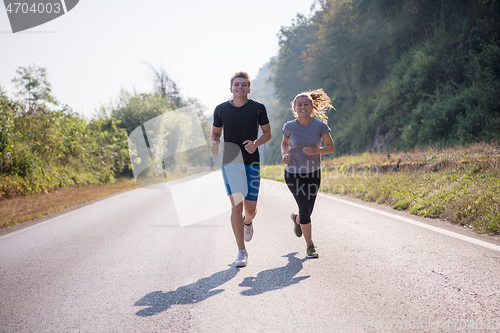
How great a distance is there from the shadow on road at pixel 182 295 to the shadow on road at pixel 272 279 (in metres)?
0.28

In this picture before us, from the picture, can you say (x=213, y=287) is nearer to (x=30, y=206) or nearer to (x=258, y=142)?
(x=258, y=142)

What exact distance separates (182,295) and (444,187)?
5.84 metres

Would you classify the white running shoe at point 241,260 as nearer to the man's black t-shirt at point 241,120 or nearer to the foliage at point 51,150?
the man's black t-shirt at point 241,120

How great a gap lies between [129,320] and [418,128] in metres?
19.7

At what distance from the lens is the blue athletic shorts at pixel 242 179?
439cm

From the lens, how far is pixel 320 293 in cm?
320

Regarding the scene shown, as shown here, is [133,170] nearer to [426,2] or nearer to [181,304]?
[426,2]

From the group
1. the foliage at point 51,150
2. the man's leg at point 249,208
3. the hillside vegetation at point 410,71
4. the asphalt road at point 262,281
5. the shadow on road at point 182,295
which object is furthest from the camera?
the hillside vegetation at point 410,71

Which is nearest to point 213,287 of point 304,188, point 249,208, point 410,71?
point 249,208

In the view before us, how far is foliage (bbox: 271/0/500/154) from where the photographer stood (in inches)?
649

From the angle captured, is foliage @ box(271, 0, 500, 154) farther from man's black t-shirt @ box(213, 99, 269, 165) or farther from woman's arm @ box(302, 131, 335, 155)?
man's black t-shirt @ box(213, 99, 269, 165)

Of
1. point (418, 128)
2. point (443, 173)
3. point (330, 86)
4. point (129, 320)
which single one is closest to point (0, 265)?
point (129, 320)

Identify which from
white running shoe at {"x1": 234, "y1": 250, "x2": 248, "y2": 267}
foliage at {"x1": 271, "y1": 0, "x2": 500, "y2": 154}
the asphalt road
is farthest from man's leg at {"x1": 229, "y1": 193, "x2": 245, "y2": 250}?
foliage at {"x1": 271, "y1": 0, "x2": 500, "y2": 154}
